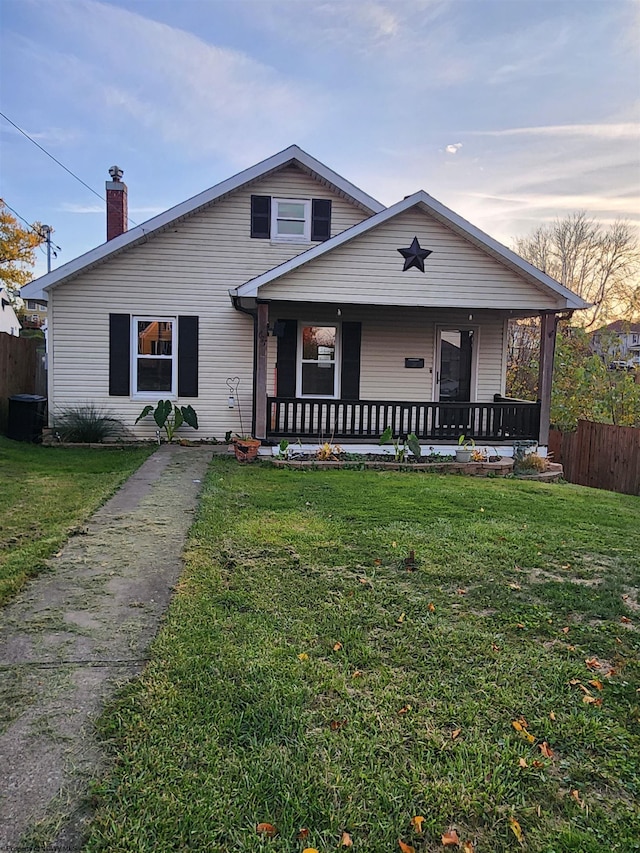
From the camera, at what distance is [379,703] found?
2.73m

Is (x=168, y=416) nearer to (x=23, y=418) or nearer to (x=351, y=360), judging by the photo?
(x=23, y=418)

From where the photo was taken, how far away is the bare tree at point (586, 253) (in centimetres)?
2764

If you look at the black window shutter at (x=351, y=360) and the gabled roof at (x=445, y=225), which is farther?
the black window shutter at (x=351, y=360)

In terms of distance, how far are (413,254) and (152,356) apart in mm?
5492

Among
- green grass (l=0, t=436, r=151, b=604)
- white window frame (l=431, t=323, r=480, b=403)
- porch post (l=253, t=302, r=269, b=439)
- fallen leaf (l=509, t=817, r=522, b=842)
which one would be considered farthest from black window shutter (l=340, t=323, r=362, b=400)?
fallen leaf (l=509, t=817, r=522, b=842)

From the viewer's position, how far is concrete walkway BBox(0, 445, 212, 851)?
2031 mm

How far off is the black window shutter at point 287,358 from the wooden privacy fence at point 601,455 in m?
5.95

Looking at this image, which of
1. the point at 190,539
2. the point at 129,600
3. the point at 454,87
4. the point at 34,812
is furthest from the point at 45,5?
the point at 34,812

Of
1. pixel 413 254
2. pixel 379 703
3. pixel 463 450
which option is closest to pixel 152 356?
pixel 413 254

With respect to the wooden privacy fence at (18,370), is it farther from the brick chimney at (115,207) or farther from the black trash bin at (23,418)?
the brick chimney at (115,207)

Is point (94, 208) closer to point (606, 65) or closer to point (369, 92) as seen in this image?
point (369, 92)

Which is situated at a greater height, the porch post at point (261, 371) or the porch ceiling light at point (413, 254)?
the porch ceiling light at point (413, 254)

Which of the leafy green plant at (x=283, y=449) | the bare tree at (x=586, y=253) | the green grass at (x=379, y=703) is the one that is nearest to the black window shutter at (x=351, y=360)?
the leafy green plant at (x=283, y=449)

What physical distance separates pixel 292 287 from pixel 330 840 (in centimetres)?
868
